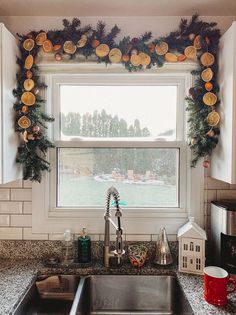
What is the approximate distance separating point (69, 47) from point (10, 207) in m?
1.00

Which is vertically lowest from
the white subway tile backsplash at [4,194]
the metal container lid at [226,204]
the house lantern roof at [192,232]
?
the house lantern roof at [192,232]

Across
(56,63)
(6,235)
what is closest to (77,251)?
(6,235)

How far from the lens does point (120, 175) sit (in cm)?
186

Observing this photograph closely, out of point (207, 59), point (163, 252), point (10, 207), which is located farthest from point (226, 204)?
point (10, 207)

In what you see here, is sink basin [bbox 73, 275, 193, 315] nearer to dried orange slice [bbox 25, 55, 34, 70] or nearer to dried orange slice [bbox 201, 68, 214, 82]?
dried orange slice [bbox 201, 68, 214, 82]

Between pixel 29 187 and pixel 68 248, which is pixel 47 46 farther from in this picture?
pixel 68 248

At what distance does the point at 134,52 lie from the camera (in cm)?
163

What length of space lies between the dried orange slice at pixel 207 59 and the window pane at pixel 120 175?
0.54 metres

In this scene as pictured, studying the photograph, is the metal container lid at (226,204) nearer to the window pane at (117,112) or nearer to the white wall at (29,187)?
the white wall at (29,187)

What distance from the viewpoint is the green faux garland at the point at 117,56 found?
1610 mm

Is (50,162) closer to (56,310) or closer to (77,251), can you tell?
(77,251)

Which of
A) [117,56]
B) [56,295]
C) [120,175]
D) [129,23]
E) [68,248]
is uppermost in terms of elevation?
[129,23]

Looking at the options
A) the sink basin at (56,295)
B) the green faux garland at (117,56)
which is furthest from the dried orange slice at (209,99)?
the sink basin at (56,295)

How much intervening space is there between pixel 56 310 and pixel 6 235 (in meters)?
0.53
